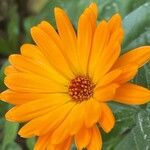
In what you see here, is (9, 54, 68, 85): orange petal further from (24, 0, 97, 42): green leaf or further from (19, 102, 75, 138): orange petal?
(24, 0, 97, 42): green leaf

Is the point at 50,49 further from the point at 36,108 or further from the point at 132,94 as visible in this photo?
the point at 132,94

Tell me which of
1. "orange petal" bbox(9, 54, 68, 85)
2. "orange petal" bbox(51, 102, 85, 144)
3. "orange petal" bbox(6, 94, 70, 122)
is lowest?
"orange petal" bbox(51, 102, 85, 144)

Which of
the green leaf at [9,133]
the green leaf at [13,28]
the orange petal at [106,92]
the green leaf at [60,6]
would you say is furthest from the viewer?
the green leaf at [13,28]

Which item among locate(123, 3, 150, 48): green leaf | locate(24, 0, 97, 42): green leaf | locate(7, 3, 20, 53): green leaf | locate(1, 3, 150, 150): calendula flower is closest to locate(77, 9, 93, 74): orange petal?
locate(1, 3, 150, 150): calendula flower

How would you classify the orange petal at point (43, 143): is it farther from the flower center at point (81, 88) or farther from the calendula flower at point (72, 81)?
the flower center at point (81, 88)

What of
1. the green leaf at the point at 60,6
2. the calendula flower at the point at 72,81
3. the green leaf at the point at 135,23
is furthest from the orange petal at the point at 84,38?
the green leaf at the point at 60,6

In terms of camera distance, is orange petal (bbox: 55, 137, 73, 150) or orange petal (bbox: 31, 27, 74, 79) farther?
orange petal (bbox: 31, 27, 74, 79)

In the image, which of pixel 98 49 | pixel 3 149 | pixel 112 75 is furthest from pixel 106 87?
pixel 3 149

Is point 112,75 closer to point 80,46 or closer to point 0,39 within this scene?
point 80,46
